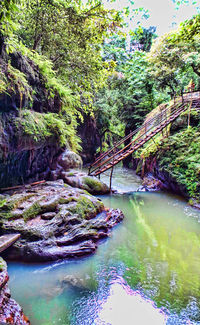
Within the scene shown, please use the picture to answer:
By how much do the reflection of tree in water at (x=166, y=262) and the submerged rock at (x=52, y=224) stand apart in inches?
41.6

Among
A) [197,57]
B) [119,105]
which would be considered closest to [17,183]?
[197,57]

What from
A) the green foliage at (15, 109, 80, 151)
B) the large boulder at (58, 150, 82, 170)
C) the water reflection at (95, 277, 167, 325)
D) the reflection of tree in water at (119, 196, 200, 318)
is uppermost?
the green foliage at (15, 109, 80, 151)

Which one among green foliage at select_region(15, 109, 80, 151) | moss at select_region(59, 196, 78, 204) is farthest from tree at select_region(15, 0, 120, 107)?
moss at select_region(59, 196, 78, 204)

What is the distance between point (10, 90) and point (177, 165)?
313 inches

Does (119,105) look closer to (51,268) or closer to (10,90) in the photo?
(10,90)

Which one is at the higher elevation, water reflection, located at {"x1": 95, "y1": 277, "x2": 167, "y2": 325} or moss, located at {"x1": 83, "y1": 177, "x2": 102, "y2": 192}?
moss, located at {"x1": 83, "y1": 177, "x2": 102, "y2": 192}

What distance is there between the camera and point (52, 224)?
4.64 m

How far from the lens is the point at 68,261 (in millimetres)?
4008

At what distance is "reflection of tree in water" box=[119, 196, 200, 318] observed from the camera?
3275 mm

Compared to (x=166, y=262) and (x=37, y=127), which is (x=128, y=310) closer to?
(x=166, y=262)

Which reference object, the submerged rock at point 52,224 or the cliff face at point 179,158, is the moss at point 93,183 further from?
the cliff face at point 179,158

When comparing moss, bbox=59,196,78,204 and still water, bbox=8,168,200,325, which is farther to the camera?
moss, bbox=59,196,78,204

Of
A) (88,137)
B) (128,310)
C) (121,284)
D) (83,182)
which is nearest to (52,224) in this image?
(121,284)

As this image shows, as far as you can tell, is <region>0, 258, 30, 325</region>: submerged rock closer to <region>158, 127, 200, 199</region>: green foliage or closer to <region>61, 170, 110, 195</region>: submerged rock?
<region>61, 170, 110, 195</region>: submerged rock
